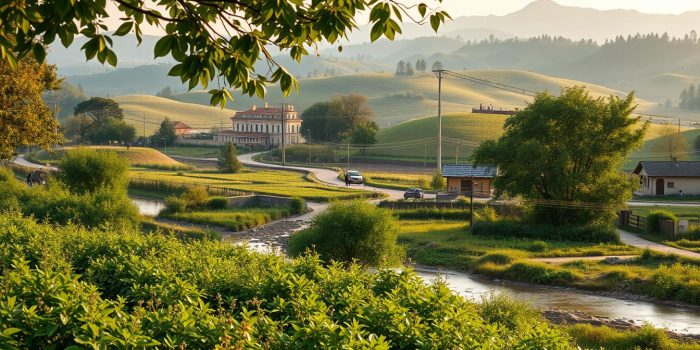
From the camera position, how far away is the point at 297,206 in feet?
216

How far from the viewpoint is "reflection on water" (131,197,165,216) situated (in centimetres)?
6487

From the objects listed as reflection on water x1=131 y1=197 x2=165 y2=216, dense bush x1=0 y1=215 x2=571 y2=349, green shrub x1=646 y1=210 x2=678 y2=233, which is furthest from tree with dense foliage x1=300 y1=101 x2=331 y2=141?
dense bush x1=0 y1=215 x2=571 y2=349

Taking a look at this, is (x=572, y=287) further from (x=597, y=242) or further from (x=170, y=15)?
(x=170, y=15)

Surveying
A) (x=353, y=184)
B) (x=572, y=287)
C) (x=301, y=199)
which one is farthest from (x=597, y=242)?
(x=353, y=184)

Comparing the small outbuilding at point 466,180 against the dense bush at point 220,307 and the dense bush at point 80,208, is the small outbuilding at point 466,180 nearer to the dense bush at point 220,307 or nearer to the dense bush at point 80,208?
the dense bush at point 80,208

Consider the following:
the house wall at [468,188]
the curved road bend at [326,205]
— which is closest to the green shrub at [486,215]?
the curved road bend at [326,205]

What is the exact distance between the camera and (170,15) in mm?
8930

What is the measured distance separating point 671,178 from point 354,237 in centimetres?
4943

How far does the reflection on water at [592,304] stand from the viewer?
3212cm

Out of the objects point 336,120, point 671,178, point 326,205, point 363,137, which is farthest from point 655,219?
point 336,120

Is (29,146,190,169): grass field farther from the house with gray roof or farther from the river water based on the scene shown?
the river water

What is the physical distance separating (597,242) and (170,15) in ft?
151

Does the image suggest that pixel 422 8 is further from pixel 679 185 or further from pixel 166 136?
pixel 166 136

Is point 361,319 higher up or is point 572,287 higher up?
point 361,319
